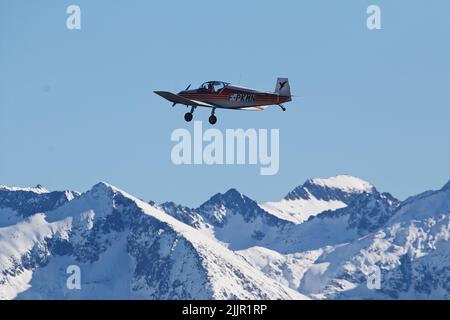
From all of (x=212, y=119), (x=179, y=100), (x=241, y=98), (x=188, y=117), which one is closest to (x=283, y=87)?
(x=241, y=98)

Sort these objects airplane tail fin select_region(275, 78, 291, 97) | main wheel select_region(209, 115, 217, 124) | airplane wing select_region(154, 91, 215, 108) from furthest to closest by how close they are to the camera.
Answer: airplane tail fin select_region(275, 78, 291, 97) < airplane wing select_region(154, 91, 215, 108) < main wheel select_region(209, 115, 217, 124)

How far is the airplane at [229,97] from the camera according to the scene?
371ft

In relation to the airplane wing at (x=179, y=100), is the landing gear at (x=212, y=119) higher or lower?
lower

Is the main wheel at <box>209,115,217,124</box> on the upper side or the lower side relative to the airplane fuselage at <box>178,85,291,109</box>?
lower

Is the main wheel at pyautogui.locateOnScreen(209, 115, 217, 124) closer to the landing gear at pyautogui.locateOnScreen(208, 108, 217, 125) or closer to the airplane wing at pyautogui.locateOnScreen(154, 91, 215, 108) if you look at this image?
the landing gear at pyautogui.locateOnScreen(208, 108, 217, 125)

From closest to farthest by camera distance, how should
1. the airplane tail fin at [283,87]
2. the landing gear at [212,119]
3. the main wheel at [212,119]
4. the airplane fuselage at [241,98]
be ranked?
1. the landing gear at [212,119]
2. the main wheel at [212,119]
3. the airplane fuselage at [241,98]
4. the airplane tail fin at [283,87]

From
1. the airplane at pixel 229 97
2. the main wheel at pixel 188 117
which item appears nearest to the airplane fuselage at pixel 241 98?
the airplane at pixel 229 97

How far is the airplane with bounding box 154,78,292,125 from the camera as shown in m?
113

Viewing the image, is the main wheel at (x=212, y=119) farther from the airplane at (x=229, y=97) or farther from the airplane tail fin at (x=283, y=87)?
the airplane tail fin at (x=283, y=87)

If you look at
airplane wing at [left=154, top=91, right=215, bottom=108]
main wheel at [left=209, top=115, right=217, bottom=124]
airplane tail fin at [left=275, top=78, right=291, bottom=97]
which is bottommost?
main wheel at [left=209, top=115, right=217, bottom=124]

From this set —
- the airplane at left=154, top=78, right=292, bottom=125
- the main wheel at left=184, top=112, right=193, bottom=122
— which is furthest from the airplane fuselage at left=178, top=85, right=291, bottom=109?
the main wheel at left=184, top=112, right=193, bottom=122

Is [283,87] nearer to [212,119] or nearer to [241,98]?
[241,98]

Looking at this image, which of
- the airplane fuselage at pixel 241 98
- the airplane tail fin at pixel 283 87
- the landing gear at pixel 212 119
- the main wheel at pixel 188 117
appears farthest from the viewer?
the airplane tail fin at pixel 283 87
